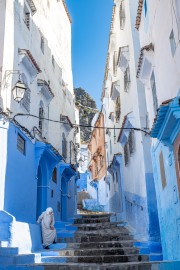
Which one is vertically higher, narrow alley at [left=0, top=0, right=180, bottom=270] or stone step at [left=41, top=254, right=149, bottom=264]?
narrow alley at [left=0, top=0, right=180, bottom=270]

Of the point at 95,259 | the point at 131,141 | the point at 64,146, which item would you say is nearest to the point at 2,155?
the point at 95,259

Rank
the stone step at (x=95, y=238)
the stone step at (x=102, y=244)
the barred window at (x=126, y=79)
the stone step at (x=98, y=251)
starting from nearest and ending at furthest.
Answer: the stone step at (x=98, y=251), the stone step at (x=102, y=244), the stone step at (x=95, y=238), the barred window at (x=126, y=79)

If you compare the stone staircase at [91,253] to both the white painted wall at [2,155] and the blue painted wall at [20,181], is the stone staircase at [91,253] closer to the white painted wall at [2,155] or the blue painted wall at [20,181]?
the blue painted wall at [20,181]

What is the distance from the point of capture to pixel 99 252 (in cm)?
1148

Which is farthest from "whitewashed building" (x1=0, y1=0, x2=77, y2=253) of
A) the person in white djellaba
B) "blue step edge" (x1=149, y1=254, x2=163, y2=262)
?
"blue step edge" (x1=149, y1=254, x2=163, y2=262)

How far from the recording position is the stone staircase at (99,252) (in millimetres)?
9359

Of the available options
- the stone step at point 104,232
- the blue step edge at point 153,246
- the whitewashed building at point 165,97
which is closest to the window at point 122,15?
the whitewashed building at point 165,97

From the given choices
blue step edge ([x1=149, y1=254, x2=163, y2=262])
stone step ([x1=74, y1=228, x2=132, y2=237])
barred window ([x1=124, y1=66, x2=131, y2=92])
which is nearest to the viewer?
blue step edge ([x1=149, y1=254, x2=163, y2=262])

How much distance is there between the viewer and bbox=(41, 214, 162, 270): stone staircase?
368 inches

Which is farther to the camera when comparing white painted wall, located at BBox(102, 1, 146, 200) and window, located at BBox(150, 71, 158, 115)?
white painted wall, located at BBox(102, 1, 146, 200)

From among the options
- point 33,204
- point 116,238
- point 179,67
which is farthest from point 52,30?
point 179,67

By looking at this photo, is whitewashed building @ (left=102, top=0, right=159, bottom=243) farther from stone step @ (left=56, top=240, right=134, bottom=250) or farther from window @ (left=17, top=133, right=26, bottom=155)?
window @ (left=17, top=133, right=26, bottom=155)

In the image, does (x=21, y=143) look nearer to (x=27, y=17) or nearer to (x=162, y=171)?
(x=162, y=171)

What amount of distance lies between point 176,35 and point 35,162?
8315 mm
